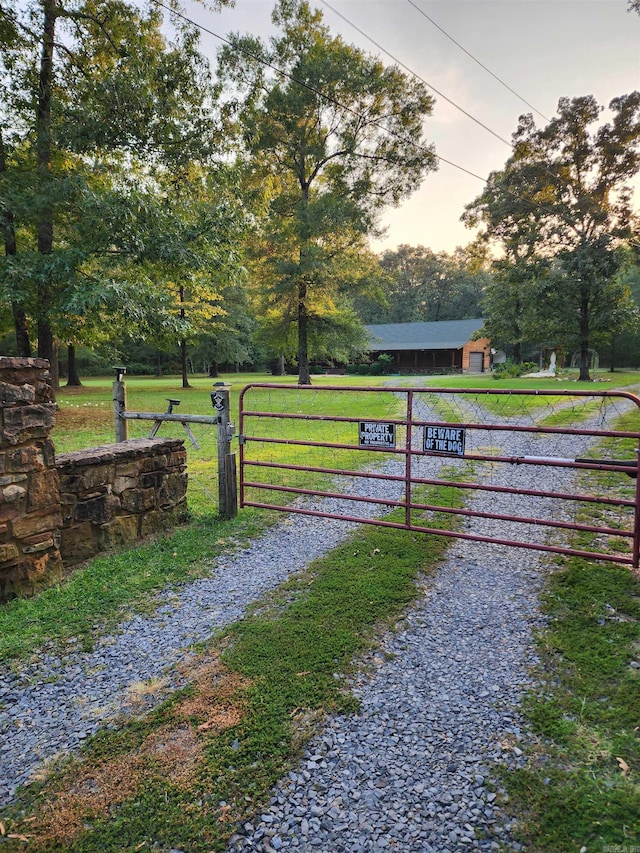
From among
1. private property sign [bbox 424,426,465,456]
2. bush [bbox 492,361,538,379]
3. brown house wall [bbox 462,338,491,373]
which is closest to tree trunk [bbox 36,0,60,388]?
private property sign [bbox 424,426,465,456]

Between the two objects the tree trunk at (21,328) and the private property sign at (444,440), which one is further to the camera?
the tree trunk at (21,328)

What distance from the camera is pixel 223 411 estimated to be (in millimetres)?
4906

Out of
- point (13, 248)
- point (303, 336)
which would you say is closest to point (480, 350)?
point (303, 336)

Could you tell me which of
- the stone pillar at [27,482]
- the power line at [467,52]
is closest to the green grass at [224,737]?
the stone pillar at [27,482]

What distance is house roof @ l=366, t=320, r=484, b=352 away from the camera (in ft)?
133

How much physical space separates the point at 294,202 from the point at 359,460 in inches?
714

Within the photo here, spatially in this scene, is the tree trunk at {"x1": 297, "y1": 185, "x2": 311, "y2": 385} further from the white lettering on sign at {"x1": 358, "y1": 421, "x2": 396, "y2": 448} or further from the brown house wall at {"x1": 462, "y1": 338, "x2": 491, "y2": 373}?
the brown house wall at {"x1": 462, "y1": 338, "x2": 491, "y2": 373}

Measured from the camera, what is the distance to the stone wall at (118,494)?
375 cm

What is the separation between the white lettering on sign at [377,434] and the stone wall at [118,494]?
1.87 meters

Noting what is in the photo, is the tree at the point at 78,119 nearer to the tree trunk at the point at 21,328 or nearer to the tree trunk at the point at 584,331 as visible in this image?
the tree trunk at the point at 21,328

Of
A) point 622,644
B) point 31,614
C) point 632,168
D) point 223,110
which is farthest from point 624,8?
point 632,168

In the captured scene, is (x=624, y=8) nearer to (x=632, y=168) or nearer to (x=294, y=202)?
(x=294, y=202)

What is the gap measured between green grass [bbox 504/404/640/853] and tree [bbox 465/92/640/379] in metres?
24.3

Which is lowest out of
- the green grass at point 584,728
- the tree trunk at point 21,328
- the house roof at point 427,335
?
the green grass at point 584,728
